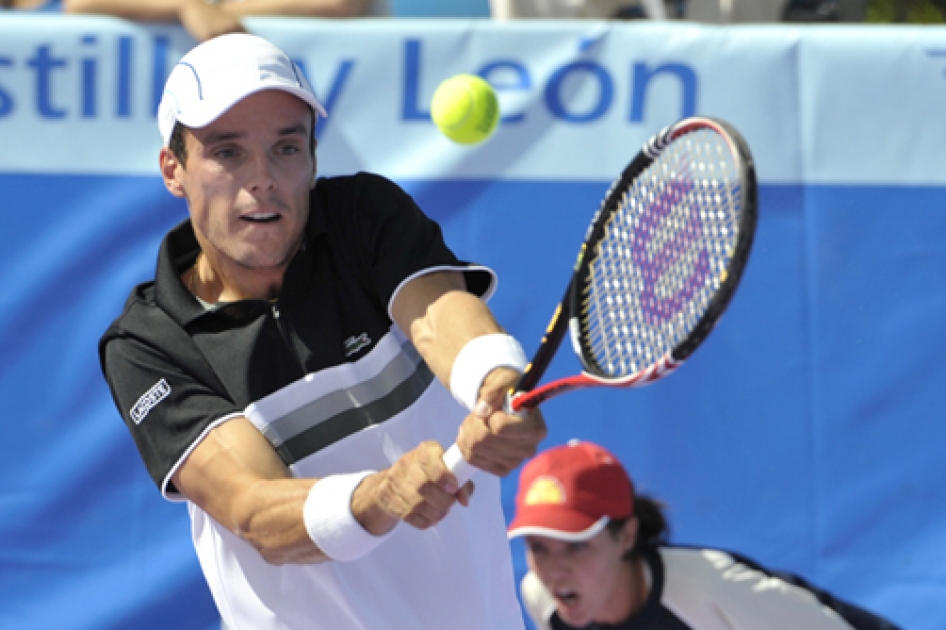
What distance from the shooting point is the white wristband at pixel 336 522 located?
6.97ft

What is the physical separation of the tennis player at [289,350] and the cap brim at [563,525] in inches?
30.4

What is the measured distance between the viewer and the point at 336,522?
2127 mm

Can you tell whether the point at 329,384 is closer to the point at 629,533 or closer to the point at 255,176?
the point at 255,176

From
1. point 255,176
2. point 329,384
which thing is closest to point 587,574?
point 329,384

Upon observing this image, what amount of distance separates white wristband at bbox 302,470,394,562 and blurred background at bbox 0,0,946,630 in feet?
5.79

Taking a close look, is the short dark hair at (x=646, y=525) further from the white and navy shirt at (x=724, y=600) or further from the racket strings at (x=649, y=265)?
the racket strings at (x=649, y=265)

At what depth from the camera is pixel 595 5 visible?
453cm

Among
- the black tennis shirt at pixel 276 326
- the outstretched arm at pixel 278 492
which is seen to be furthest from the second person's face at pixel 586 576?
the outstretched arm at pixel 278 492

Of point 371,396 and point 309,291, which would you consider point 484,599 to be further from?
point 309,291

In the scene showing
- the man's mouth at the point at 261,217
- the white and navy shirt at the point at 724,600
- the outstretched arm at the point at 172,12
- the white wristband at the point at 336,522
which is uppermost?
the outstretched arm at the point at 172,12

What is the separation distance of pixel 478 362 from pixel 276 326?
1.67 feet

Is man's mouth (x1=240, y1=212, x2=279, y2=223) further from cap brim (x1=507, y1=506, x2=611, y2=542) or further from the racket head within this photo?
cap brim (x1=507, y1=506, x2=611, y2=542)

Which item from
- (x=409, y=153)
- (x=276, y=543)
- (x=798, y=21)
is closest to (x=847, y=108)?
(x=798, y=21)

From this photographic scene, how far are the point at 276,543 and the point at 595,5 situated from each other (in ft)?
9.29
